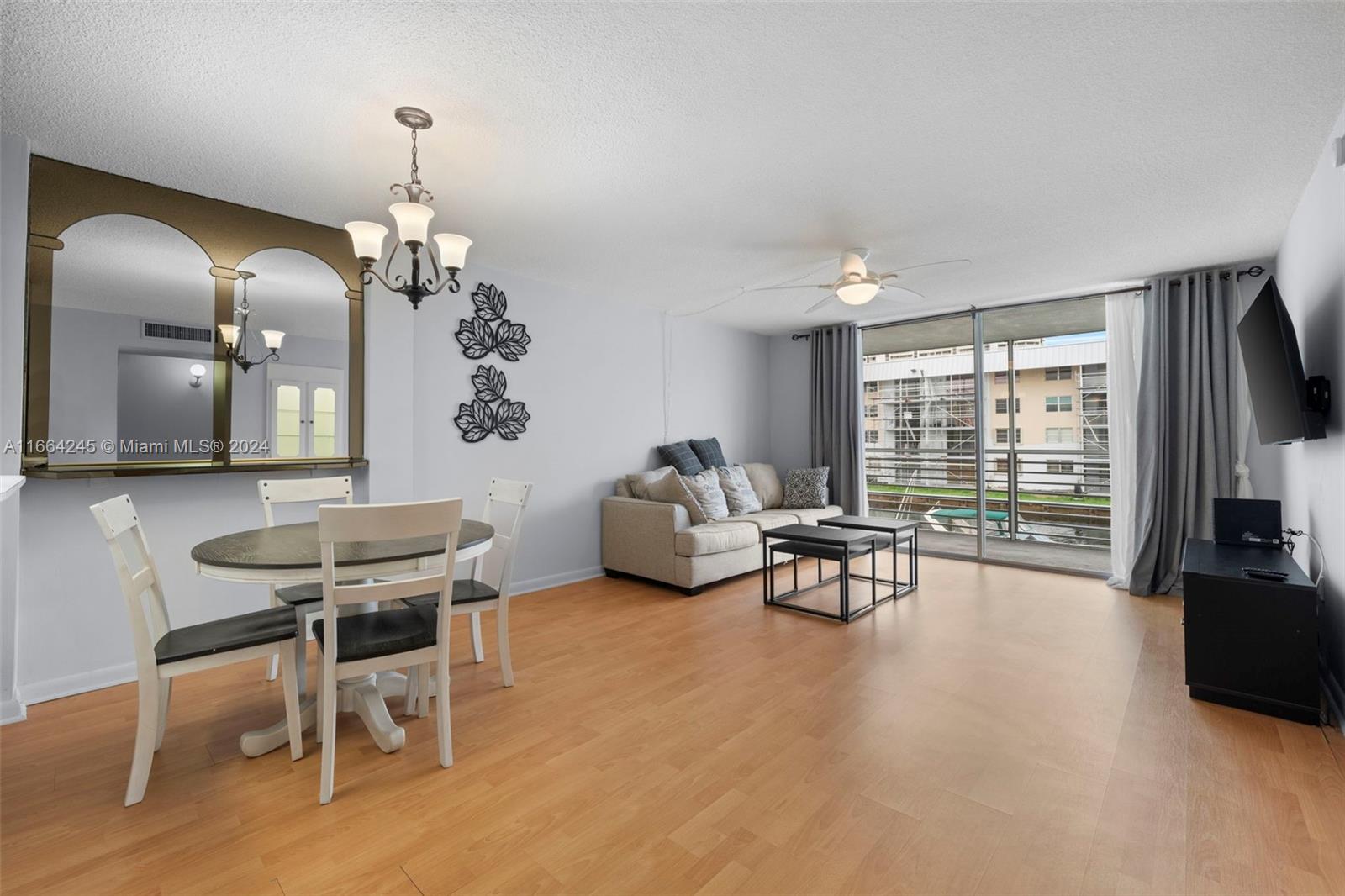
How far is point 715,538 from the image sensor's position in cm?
442

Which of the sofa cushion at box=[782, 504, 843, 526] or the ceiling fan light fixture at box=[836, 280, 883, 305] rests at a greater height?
the ceiling fan light fixture at box=[836, 280, 883, 305]

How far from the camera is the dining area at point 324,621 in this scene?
1.83m

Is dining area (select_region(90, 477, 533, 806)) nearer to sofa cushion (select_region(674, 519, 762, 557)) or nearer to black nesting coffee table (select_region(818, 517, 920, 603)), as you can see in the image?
sofa cushion (select_region(674, 519, 762, 557))

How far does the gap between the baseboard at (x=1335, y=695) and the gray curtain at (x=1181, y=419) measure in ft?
5.87

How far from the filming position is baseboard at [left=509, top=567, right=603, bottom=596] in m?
4.38

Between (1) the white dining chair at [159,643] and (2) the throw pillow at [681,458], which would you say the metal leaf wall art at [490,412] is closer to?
(2) the throw pillow at [681,458]

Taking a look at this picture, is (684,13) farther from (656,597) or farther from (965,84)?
(656,597)

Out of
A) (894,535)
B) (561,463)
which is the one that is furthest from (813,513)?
(561,463)

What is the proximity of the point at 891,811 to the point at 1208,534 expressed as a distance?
4.00 metres

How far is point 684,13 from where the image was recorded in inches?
66.8

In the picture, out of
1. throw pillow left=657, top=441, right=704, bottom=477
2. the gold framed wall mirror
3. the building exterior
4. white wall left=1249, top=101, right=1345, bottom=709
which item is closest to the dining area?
the gold framed wall mirror

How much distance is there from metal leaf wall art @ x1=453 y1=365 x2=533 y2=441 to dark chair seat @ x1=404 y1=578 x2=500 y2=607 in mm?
1656

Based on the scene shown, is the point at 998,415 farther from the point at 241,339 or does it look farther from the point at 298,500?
the point at 241,339

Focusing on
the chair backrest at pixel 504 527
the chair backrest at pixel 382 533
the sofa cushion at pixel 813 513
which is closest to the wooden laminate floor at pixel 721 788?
the chair backrest at pixel 504 527
